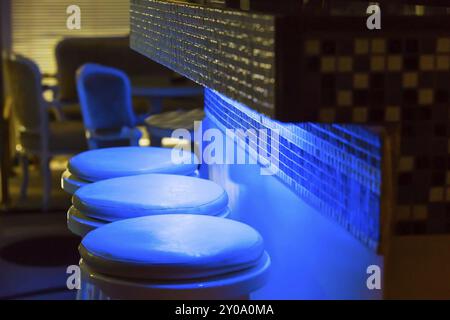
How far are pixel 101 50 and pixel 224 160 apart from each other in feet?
17.8

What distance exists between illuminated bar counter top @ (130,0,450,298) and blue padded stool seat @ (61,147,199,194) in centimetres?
88

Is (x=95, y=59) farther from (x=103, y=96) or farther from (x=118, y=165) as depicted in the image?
(x=118, y=165)

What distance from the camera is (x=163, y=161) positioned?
8.18 feet

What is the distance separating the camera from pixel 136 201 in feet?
6.43

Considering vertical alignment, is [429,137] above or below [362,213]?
above

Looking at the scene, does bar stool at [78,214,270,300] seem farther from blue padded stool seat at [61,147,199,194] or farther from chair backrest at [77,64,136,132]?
chair backrest at [77,64,136,132]

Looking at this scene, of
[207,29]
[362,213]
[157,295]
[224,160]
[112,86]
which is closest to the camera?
[362,213]

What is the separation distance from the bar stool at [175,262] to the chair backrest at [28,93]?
171 inches

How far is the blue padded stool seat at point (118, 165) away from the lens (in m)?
2.38

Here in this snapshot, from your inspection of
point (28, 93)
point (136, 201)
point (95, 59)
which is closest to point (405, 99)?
point (136, 201)

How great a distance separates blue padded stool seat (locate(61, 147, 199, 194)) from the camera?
93.5 inches

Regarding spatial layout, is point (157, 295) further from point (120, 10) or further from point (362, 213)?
point (120, 10)

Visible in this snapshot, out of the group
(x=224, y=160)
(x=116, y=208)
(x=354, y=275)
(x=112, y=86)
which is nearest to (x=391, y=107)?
(x=354, y=275)

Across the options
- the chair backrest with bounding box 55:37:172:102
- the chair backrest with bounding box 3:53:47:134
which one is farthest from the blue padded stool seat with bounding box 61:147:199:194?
the chair backrest with bounding box 55:37:172:102
